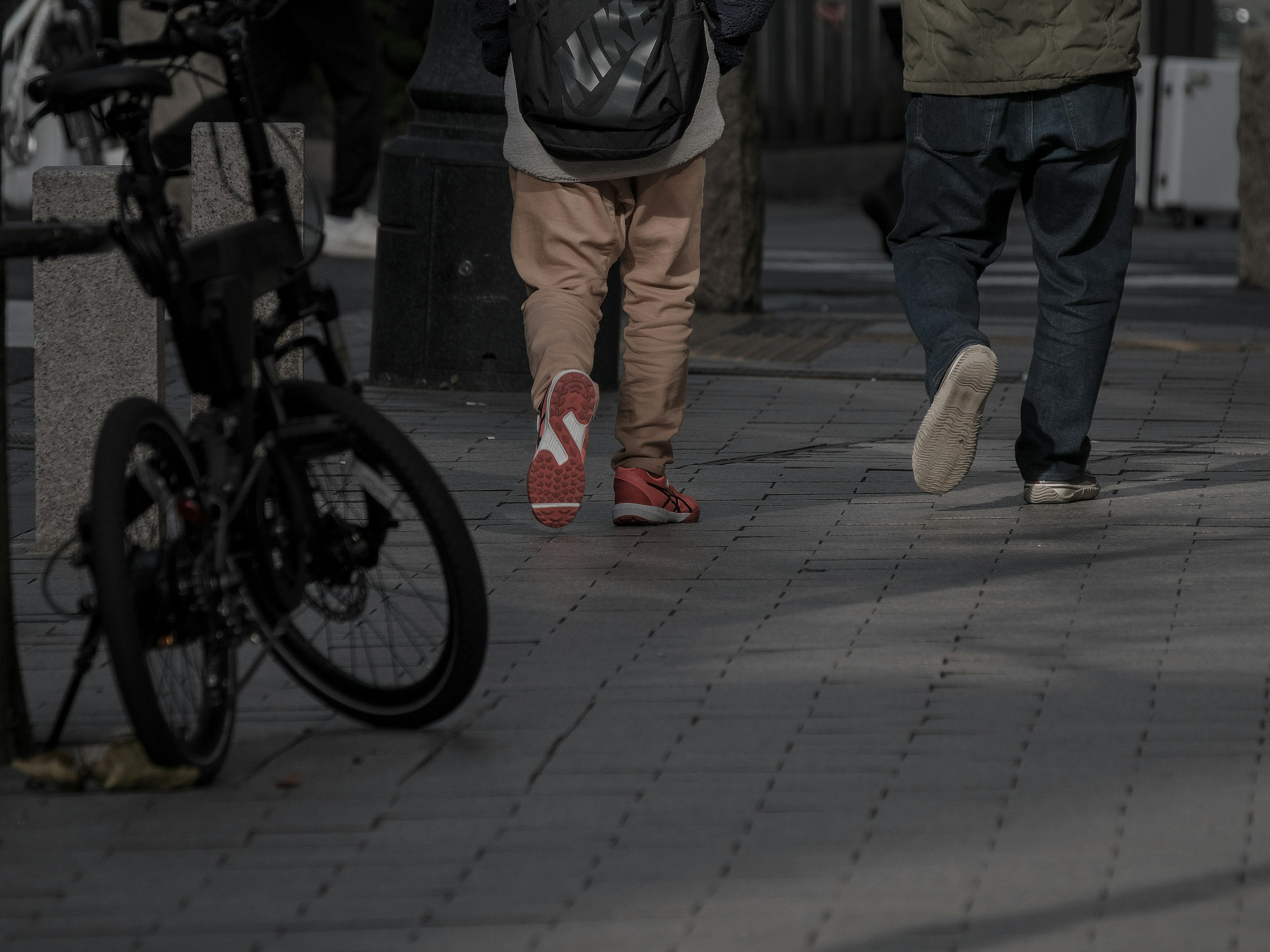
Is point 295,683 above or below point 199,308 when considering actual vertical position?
below

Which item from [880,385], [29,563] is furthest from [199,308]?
[880,385]

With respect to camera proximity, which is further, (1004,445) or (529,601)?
(1004,445)

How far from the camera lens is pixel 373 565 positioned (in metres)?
3.77

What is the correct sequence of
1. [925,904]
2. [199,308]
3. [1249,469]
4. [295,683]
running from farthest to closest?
[1249,469] → [295,683] → [199,308] → [925,904]

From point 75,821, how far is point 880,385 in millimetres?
5004

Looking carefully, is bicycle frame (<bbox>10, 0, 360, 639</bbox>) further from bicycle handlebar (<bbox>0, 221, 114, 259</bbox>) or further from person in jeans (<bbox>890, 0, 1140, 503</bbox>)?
person in jeans (<bbox>890, 0, 1140, 503</bbox>)

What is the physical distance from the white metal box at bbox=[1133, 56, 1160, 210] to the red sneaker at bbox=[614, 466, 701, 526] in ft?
36.9

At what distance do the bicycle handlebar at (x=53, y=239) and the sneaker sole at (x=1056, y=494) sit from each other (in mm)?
2807

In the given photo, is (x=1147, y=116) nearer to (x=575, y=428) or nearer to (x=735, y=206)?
(x=735, y=206)

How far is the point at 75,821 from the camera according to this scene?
3.33 metres

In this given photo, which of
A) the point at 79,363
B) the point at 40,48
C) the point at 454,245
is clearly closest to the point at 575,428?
the point at 79,363

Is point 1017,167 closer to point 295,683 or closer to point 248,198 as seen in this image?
point 248,198

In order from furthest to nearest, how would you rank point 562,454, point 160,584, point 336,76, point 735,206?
point 336,76
point 735,206
point 562,454
point 160,584

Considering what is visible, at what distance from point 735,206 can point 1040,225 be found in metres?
4.56
